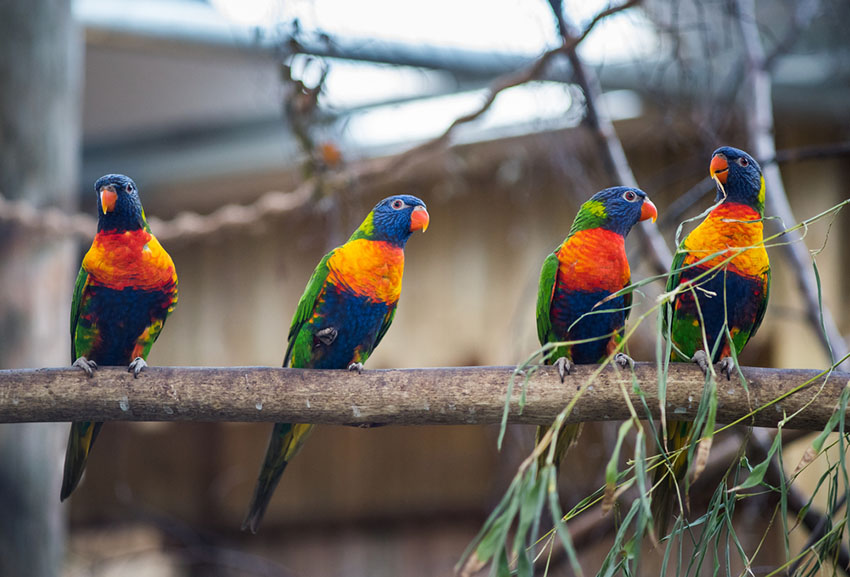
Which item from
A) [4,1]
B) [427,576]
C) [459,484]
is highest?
[4,1]

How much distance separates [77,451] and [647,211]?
Result: 54.1 inches

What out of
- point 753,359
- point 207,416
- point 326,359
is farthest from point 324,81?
point 753,359

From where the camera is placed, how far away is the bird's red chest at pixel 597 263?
68.3 inches

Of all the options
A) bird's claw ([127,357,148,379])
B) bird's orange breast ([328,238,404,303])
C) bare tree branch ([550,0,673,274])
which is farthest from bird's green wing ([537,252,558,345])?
bird's claw ([127,357,148,379])

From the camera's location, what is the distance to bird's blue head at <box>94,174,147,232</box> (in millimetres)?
1608

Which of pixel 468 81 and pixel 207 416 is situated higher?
pixel 468 81

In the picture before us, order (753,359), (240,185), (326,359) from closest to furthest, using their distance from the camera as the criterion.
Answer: (326,359) → (753,359) → (240,185)

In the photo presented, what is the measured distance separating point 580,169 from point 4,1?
244cm

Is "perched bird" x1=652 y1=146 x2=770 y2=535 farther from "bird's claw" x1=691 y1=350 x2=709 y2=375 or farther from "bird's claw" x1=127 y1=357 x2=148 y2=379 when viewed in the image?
"bird's claw" x1=127 y1=357 x2=148 y2=379

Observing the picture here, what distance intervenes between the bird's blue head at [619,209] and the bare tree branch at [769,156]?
3.48 feet

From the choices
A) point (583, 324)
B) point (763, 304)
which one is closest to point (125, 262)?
point (583, 324)

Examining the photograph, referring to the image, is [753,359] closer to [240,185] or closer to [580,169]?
[580,169]

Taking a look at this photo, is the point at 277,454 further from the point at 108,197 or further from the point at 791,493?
the point at 791,493

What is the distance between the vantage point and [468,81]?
12.3 feet
